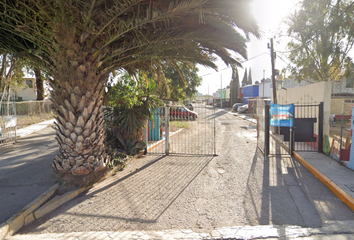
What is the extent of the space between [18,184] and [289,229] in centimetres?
564

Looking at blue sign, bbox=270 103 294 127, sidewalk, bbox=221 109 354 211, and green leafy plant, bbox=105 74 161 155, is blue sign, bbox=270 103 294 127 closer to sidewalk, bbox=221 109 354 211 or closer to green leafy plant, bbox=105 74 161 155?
sidewalk, bbox=221 109 354 211

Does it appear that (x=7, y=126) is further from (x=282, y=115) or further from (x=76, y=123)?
(x=282, y=115)

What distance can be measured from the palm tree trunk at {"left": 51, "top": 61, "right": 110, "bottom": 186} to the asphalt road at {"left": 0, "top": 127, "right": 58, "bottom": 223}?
25.0 inches

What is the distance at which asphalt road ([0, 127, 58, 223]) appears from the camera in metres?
4.19

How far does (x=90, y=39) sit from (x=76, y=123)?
1.90 metres

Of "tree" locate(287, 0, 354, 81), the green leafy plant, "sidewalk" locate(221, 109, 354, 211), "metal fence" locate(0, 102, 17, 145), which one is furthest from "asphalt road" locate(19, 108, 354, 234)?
"tree" locate(287, 0, 354, 81)

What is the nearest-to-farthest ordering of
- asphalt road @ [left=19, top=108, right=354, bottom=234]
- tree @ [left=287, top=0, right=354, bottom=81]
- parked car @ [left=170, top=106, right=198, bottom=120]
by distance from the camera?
asphalt road @ [left=19, top=108, right=354, bottom=234] → parked car @ [left=170, top=106, right=198, bottom=120] → tree @ [left=287, top=0, right=354, bottom=81]

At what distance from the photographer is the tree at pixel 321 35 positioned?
59.4ft

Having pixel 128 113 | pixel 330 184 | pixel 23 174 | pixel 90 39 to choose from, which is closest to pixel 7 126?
pixel 23 174

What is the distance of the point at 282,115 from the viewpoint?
7789 mm

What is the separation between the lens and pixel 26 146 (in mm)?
9266

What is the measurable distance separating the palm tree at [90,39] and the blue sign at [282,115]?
3418 mm

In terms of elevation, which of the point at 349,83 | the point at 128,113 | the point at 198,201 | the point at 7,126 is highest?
the point at 349,83

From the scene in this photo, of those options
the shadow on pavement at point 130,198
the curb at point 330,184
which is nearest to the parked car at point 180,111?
the shadow on pavement at point 130,198
